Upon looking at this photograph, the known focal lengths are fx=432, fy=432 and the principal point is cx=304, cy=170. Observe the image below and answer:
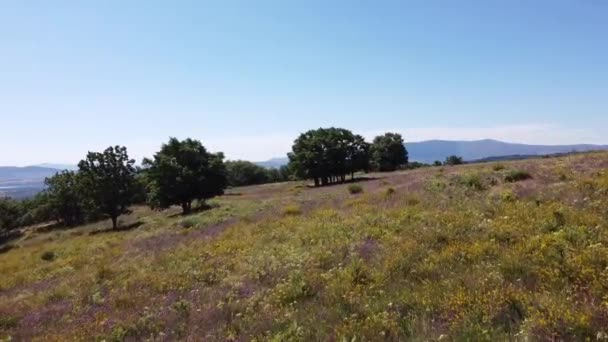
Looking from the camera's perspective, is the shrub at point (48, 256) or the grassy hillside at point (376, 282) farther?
the shrub at point (48, 256)

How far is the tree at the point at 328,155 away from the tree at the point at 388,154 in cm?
2299

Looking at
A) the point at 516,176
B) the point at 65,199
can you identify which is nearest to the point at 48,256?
the point at 516,176

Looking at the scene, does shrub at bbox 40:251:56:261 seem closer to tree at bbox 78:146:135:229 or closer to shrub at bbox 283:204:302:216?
shrub at bbox 283:204:302:216

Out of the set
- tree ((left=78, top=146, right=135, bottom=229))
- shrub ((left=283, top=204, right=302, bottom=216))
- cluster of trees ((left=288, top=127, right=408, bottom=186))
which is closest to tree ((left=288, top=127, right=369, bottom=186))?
cluster of trees ((left=288, top=127, right=408, bottom=186))

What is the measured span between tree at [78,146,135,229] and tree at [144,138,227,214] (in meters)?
3.92

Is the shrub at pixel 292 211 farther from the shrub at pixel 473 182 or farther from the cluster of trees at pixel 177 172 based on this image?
the cluster of trees at pixel 177 172

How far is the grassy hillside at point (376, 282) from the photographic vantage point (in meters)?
6.02

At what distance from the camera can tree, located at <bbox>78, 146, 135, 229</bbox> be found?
161ft

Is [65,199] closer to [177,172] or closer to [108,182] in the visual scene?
[108,182]

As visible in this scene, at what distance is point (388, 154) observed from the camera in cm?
9706

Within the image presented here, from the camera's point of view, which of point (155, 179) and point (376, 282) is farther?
point (155, 179)

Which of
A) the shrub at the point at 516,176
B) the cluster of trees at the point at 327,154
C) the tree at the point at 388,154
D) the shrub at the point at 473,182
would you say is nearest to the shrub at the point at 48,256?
the shrub at the point at 473,182

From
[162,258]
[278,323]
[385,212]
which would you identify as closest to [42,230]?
[162,258]

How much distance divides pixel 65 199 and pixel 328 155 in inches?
1863
